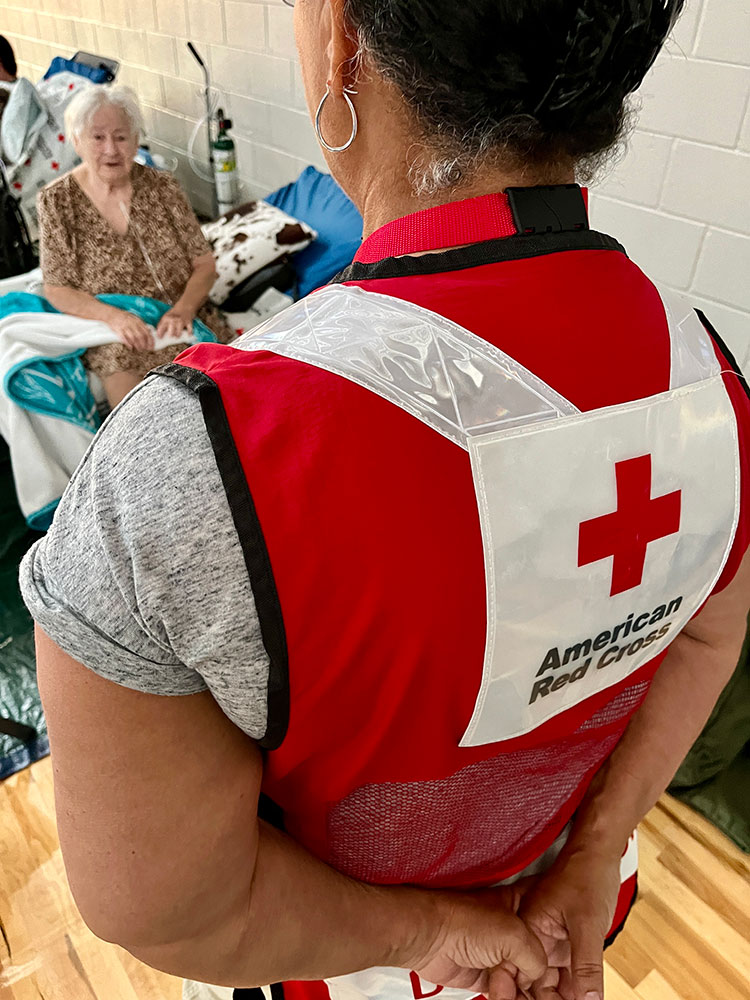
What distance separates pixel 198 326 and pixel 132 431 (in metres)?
2.47

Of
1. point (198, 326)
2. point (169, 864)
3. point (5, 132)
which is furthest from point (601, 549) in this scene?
point (5, 132)

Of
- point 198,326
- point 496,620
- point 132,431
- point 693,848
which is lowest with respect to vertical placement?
point 693,848

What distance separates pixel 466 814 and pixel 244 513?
0.40 metres

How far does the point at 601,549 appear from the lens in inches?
19.0

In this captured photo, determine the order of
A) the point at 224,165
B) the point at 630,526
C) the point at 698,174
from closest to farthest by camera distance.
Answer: the point at 630,526 → the point at 698,174 → the point at 224,165

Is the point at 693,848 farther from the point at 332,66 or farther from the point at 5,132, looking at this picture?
the point at 5,132

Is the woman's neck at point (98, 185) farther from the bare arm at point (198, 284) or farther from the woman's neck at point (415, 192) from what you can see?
the woman's neck at point (415, 192)

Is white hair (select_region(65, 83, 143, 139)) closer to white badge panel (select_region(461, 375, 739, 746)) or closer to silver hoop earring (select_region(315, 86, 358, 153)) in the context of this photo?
silver hoop earring (select_region(315, 86, 358, 153))

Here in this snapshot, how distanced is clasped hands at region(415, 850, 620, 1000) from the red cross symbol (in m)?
0.40

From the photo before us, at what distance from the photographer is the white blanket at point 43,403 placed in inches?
94.1

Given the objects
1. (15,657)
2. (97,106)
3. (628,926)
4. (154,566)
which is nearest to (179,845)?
(154,566)

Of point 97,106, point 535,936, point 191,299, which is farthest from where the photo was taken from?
point 191,299

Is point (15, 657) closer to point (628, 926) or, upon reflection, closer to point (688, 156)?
point (628, 926)

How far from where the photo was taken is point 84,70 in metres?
3.92
